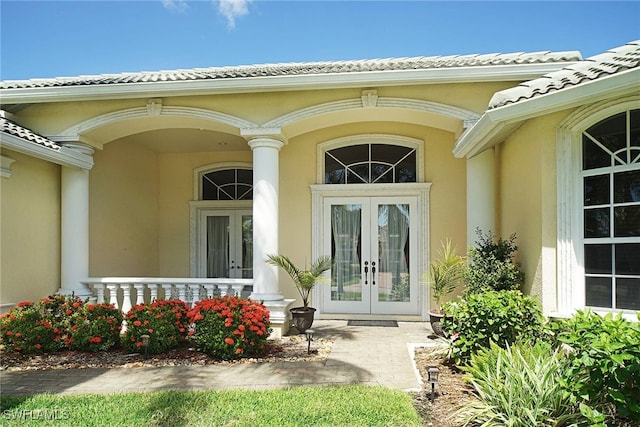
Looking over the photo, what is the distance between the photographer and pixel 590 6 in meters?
7.62

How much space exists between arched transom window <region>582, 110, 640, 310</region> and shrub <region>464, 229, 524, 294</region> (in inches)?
44.3

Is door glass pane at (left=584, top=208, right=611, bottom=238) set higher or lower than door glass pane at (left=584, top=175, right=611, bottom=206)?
lower

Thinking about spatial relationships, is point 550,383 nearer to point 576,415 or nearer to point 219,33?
point 576,415

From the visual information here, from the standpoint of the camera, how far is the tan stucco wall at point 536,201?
524cm

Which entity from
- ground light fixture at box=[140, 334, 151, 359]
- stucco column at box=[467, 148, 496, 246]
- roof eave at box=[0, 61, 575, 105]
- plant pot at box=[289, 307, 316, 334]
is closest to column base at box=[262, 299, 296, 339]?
plant pot at box=[289, 307, 316, 334]

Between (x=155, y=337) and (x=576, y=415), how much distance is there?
528cm

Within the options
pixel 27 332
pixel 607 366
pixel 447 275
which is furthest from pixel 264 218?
pixel 607 366

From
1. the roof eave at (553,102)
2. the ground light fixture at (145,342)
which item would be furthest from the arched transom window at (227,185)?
the roof eave at (553,102)

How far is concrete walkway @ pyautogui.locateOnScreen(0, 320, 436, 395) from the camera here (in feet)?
16.4

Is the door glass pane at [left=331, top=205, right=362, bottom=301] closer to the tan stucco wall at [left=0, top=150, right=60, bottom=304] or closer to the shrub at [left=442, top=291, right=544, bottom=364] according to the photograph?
the shrub at [left=442, top=291, right=544, bottom=364]

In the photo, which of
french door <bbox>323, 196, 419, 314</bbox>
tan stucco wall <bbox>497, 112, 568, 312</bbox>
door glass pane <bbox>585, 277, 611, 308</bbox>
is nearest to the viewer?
door glass pane <bbox>585, 277, 611, 308</bbox>

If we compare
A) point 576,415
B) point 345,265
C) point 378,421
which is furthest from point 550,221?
point 345,265

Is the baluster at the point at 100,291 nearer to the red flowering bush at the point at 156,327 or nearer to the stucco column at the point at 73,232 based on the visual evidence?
the stucco column at the point at 73,232

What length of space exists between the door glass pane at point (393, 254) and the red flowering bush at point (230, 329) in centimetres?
349
